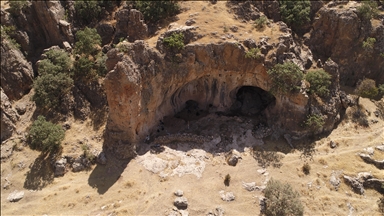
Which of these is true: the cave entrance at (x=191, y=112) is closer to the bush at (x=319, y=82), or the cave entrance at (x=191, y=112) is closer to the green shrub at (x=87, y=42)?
the bush at (x=319, y=82)

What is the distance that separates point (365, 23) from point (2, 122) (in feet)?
154

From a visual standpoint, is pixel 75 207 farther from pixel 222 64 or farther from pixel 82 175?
pixel 222 64

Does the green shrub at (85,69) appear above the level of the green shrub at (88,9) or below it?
below

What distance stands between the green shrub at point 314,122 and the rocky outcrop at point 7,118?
112ft

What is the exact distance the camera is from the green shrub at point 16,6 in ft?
121

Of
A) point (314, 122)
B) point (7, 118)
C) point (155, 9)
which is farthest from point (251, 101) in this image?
point (7, 118)

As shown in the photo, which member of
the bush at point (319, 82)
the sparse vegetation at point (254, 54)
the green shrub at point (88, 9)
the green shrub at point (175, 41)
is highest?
the green shrub at point (88, 9)

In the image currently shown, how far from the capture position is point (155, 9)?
121ft

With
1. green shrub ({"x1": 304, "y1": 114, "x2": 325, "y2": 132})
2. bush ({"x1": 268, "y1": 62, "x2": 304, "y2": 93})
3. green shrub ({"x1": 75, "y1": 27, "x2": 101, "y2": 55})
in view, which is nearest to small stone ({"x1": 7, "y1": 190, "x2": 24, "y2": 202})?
green shrub ({"x1": 75, "y1": 27, "x2": 101, "y2": 55})

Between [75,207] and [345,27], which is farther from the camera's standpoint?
[345,27]

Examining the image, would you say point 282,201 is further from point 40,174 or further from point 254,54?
point 40,174

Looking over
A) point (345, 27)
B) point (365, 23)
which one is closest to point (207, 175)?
point (345, 27)

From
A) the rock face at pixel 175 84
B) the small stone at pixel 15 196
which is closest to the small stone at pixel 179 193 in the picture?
the rock face at pixel 175 84

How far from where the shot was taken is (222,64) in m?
33.2
